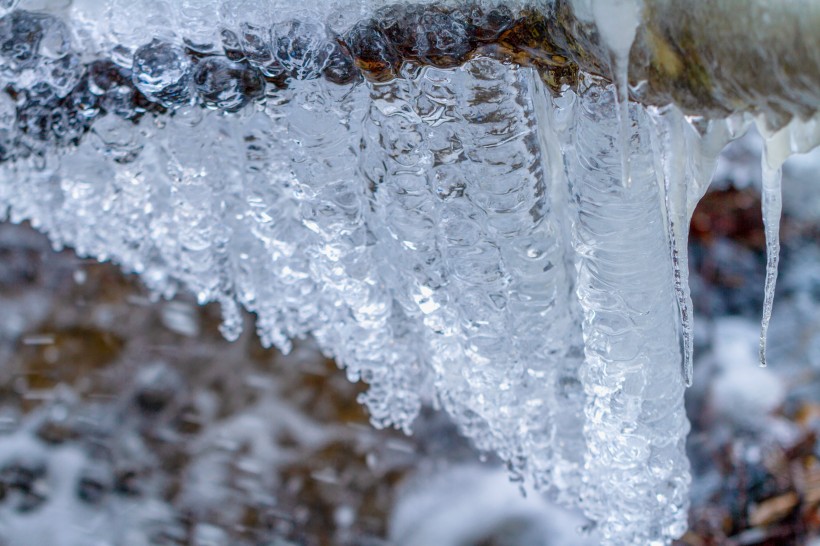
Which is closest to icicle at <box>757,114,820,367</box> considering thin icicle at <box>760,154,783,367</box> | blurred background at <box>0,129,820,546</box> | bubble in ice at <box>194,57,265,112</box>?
thin icicle at <box>760,154,783,367</box>

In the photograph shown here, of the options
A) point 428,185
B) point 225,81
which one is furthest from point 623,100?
point 225,81

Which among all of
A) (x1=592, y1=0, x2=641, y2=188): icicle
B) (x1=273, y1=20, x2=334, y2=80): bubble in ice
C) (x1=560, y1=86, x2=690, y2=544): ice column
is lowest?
(x1=560, y1=86, x2=690, y2=544): ice column

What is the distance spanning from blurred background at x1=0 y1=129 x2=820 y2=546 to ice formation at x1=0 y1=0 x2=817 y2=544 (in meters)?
1.77

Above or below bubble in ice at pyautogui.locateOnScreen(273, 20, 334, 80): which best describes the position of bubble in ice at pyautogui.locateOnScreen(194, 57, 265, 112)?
below

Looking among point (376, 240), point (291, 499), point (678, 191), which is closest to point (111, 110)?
point (376, 240)

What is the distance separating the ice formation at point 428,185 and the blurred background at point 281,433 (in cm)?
177

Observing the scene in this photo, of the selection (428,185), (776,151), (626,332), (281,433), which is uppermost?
(776,151)

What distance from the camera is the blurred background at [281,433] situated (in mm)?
2830

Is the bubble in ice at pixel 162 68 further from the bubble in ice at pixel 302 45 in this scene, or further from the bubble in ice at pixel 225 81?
the bubble in ice at pixel 302 45

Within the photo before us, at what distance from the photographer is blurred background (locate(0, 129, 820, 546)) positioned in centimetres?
283

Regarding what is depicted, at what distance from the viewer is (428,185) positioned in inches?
36.7

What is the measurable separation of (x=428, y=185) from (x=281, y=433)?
2.40m

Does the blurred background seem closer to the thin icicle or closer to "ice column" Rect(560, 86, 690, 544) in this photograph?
"ice column" Rect(560, 86, 690, 544)

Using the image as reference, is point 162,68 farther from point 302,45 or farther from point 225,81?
point 302,45
